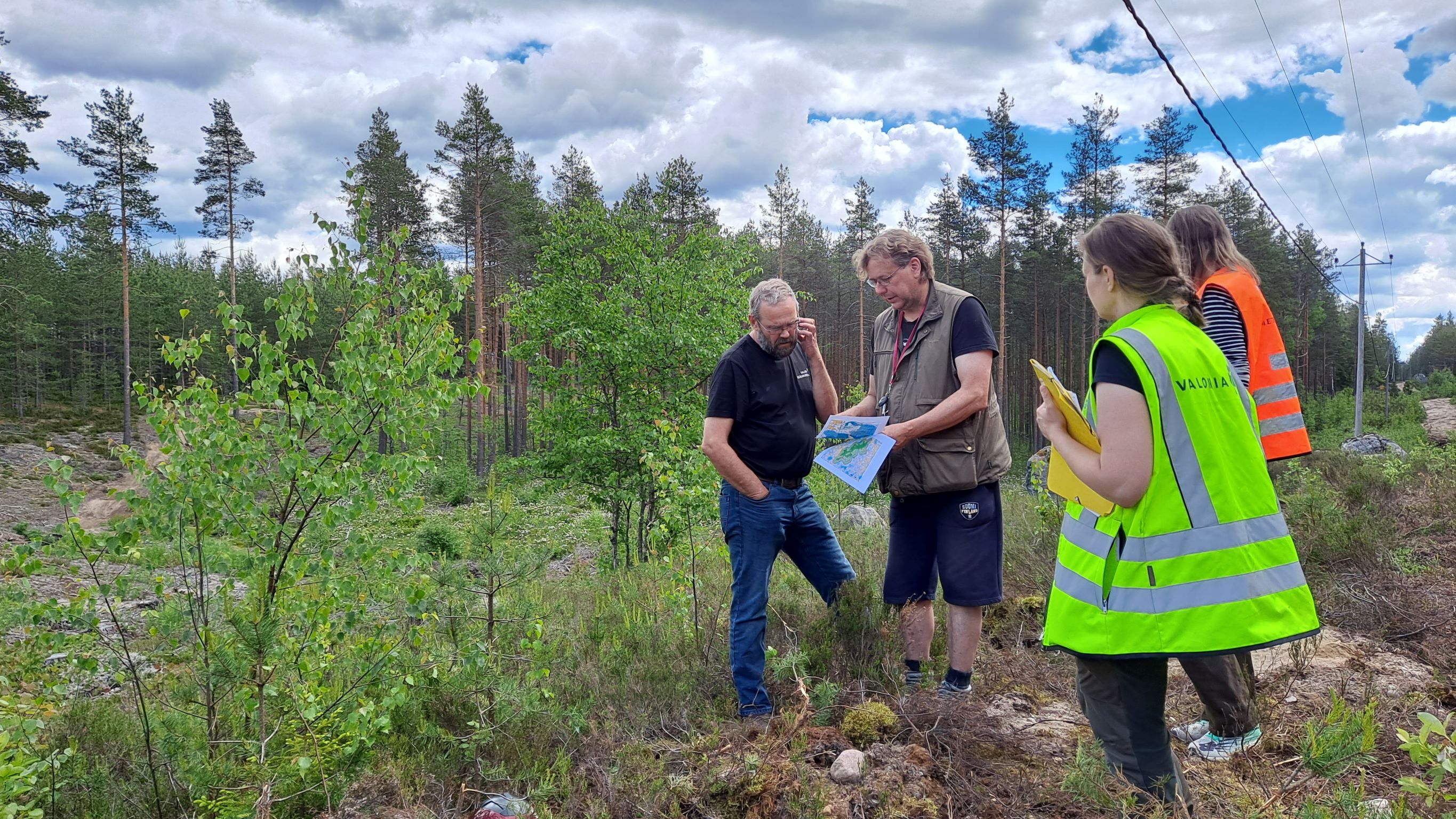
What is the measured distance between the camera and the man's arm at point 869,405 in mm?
3744

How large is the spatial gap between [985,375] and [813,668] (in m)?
1.69

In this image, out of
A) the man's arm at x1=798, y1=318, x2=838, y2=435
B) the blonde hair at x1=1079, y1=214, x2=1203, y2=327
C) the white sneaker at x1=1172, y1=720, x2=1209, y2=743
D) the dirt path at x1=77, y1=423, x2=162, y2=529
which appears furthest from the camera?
the man's arm at x1=798, y1=318, x2=838, y2=435

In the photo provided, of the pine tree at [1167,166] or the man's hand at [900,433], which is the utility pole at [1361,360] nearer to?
the pine tree at [1167,166]

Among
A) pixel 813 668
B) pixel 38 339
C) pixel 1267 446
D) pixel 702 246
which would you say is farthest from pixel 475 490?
pixel 38 339

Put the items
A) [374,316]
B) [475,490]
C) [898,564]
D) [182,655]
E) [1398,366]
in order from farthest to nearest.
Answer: [1398,366] < [475,490] < [898,564] < [374,316] < [182,655]

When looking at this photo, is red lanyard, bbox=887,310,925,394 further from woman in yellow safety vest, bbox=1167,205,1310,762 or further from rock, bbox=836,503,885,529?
rock, bbox=836,503,885,529

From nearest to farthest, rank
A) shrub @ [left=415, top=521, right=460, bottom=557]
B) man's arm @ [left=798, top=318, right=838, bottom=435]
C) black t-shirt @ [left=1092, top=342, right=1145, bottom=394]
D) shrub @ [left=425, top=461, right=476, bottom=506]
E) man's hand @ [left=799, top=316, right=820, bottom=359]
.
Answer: black t-shirt @ [left=1092, top=342, right=1145, bottom=394] < man's hand @ [left=799, top=316, right=820, bottom=359] < man's arm @ [left=798, top=318, right=838, bottom=435] < shrub @ [left=415, top=521, right=460, bottom=557] < shrub @ [left=425, top=461, right=476, bottom=506]

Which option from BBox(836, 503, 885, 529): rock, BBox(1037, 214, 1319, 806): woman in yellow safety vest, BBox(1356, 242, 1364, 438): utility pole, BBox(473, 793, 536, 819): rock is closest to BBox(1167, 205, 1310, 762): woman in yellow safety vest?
BBox(1037, 214, 1319, 806): woman in yellow safety vest

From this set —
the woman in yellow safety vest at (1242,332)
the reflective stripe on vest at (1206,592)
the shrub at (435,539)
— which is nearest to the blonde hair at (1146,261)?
the reflective stripe on vest at (1206,592)

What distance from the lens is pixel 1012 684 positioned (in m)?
3.73

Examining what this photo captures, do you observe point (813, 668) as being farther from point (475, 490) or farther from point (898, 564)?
point (475, 490)

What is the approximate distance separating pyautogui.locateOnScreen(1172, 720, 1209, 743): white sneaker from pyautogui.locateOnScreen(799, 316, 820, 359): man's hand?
7.00 feet

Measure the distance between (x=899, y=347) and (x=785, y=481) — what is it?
2.74 ft

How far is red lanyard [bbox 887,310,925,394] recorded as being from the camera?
352cm
